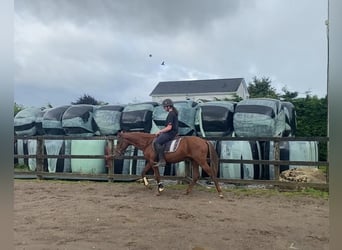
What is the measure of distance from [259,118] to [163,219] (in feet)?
8.24

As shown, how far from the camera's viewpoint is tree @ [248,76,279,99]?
5.38m

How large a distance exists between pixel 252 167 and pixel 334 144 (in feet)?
15.1

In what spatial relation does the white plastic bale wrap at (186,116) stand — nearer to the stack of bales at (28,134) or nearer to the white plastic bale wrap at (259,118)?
the white plastic bale wrap at (259,118)

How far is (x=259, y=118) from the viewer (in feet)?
17.0

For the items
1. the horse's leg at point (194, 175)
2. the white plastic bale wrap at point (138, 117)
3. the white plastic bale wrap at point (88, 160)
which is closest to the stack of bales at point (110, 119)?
the white plastic bale wrap at point (138, 117)

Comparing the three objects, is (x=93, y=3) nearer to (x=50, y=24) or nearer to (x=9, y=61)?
(x=50, y=24)

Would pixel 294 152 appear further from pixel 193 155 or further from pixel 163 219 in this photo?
pixel 163 219

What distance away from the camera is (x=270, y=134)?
5145 mm

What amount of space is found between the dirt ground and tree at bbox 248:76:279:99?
64.1 inches

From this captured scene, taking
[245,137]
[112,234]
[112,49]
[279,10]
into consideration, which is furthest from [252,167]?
[279,10]

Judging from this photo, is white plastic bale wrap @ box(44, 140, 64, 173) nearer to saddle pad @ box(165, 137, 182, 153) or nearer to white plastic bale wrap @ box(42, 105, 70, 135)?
white plastic bale wrap @ box(42, 105, 70, 135)

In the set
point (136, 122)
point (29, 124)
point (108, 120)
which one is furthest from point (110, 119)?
point (29, 124)

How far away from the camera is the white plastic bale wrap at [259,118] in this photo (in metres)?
5.09

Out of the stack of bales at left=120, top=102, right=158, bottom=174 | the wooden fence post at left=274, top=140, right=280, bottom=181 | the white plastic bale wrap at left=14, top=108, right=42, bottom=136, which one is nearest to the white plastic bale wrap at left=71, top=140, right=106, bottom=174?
the stack of bales at left=120, top=102, right=158, bottom=174
